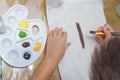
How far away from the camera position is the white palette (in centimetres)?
95

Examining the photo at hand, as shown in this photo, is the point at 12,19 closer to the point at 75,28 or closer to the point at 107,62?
the point at 75,28

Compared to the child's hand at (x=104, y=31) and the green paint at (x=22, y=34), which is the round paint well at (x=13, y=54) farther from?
the child's hand at (x=104, y=31)

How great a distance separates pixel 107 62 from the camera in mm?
760

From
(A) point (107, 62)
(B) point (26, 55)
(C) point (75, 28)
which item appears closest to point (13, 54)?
(B) point (26, 55)

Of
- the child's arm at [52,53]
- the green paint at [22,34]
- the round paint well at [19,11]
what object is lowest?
the child's arm at [52,53]

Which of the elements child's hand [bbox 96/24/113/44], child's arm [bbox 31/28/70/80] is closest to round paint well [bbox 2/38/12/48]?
child's arm [bbox 31/28/70/80]

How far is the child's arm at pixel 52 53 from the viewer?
96 cm

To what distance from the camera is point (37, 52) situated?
0.96 metres

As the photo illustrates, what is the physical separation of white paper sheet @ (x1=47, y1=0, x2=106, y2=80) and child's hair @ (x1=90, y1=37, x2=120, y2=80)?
0.65ft

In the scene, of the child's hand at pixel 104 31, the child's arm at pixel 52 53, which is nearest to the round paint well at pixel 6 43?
the child's arm at pixel 52 53

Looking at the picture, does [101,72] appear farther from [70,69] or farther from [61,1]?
[61,1]

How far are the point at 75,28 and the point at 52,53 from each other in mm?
115

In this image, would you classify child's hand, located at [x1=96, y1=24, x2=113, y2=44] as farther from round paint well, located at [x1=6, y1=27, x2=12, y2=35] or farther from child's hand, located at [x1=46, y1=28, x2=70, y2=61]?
round paint well, located at [x1=6, y1=27, x2=12, y2=35]

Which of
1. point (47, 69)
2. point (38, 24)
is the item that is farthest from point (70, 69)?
point (38, 24)
